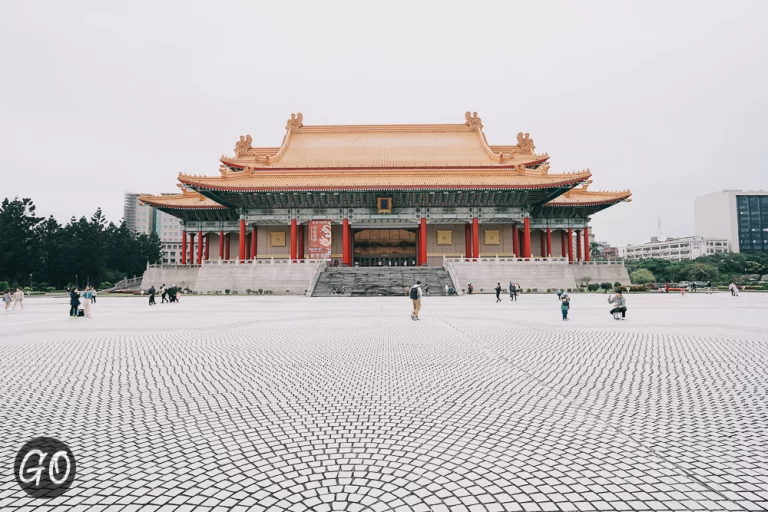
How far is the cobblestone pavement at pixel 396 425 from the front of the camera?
8.94 feet

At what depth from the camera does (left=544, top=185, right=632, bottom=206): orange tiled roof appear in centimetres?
3812

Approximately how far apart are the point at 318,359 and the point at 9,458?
426cm

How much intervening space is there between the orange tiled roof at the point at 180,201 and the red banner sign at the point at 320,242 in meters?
11.3

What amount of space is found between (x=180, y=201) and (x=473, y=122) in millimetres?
32152

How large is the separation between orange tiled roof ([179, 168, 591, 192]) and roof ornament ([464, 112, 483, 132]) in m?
9.47

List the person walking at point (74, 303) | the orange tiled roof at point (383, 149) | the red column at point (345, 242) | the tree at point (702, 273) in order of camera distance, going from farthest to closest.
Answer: the tree at point (702, 273), the orange tiled roof at point (383, 149), the red column at point (345, 242), the person walking at point (74, 303)

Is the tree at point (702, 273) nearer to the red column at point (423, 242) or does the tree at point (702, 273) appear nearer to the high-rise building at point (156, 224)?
the red column at point (423, 242)

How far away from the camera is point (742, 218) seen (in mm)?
112312

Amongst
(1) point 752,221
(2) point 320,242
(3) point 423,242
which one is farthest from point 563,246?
(1) point 752,221

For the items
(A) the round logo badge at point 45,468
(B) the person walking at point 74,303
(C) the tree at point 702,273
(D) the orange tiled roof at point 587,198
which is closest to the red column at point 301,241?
(D) the orange tiled roof at point 587,198

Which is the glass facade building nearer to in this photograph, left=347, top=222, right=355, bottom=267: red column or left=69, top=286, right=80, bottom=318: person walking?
left=347, top=222, right=355, bottom=267: red column

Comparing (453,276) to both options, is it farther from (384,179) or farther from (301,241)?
(301,241)

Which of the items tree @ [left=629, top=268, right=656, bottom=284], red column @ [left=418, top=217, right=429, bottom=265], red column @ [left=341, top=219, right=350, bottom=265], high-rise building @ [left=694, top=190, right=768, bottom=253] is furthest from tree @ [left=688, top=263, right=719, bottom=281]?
high-rise building @ [left=694, top=190, right=768, bottom=253]

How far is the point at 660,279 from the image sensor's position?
2121 inches
